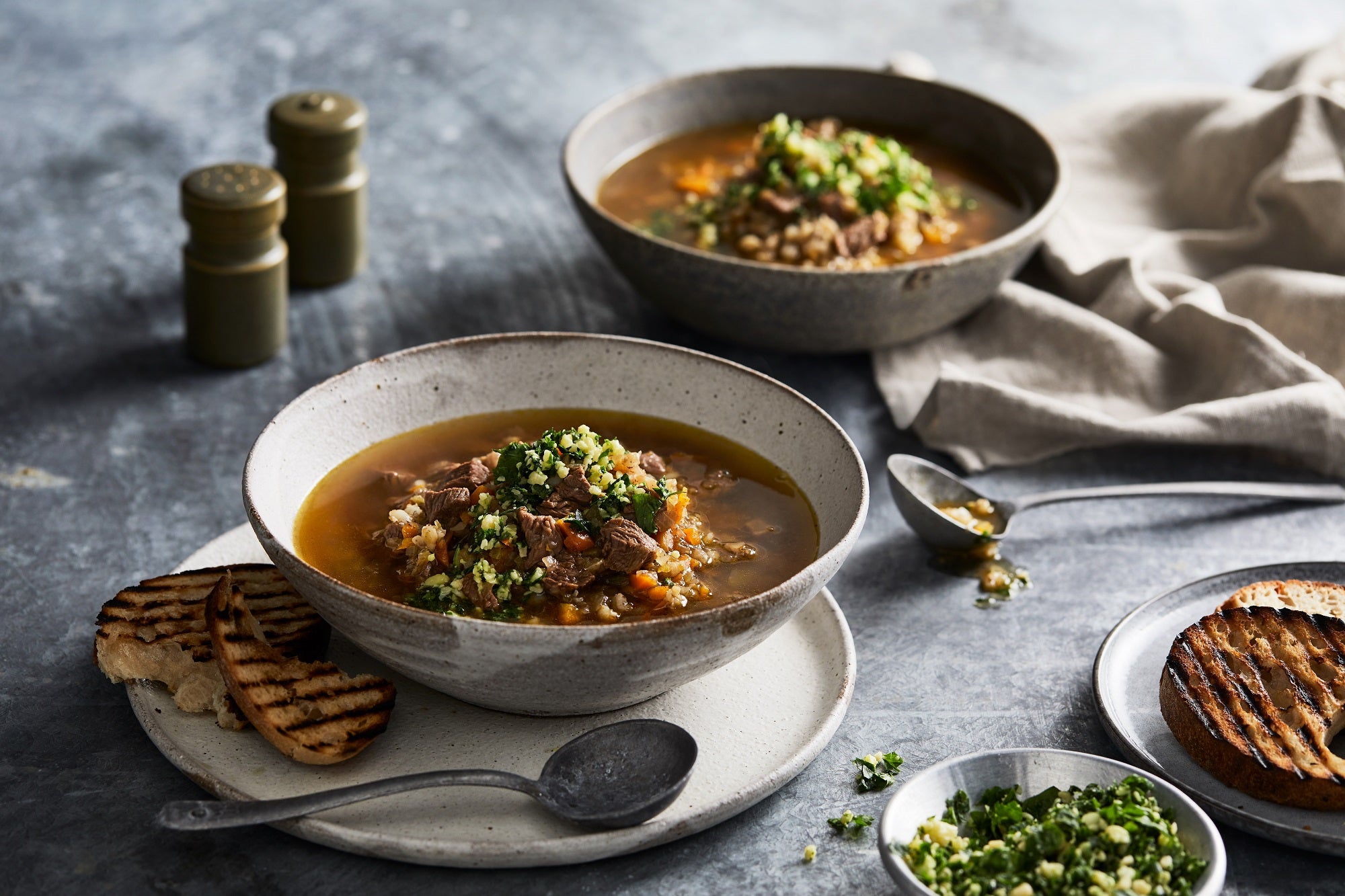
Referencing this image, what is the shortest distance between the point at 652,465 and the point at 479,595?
547 millimetres

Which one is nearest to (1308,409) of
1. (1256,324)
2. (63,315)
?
(1256,324)

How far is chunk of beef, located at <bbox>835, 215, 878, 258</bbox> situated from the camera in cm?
414

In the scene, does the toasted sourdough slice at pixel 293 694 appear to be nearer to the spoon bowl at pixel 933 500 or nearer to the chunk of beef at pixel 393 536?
the chunk of beef at pixel 393 536

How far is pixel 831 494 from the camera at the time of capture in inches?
113

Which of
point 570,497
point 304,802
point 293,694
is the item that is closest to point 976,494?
point 570,497

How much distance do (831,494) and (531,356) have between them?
0.81m

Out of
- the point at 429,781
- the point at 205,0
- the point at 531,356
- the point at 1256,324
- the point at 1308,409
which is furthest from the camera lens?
the point at 205,0

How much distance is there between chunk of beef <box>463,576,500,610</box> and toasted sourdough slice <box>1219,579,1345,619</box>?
5.01ft

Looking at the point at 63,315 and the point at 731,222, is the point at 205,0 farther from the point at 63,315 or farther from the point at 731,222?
the point at 731,222

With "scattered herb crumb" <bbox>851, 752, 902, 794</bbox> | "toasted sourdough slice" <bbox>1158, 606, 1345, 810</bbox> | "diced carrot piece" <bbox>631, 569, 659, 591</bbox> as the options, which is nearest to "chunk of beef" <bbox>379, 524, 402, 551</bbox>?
"diced carrot piece" <bbox>631, 569, 659, 591</bbox>

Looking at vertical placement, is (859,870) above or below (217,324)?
above

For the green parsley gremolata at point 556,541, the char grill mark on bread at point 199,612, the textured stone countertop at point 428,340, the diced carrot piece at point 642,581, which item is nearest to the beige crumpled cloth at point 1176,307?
the textured stone countertop at point 428,340

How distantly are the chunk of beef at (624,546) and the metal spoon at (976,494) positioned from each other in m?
1.02

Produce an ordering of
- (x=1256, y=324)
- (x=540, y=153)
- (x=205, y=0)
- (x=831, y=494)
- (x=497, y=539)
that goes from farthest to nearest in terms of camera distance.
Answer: (x=205, y=0)
(x=540, y=153)
(x=1256, y=324)
(x=831, y=494)
(x=497, y=539)
